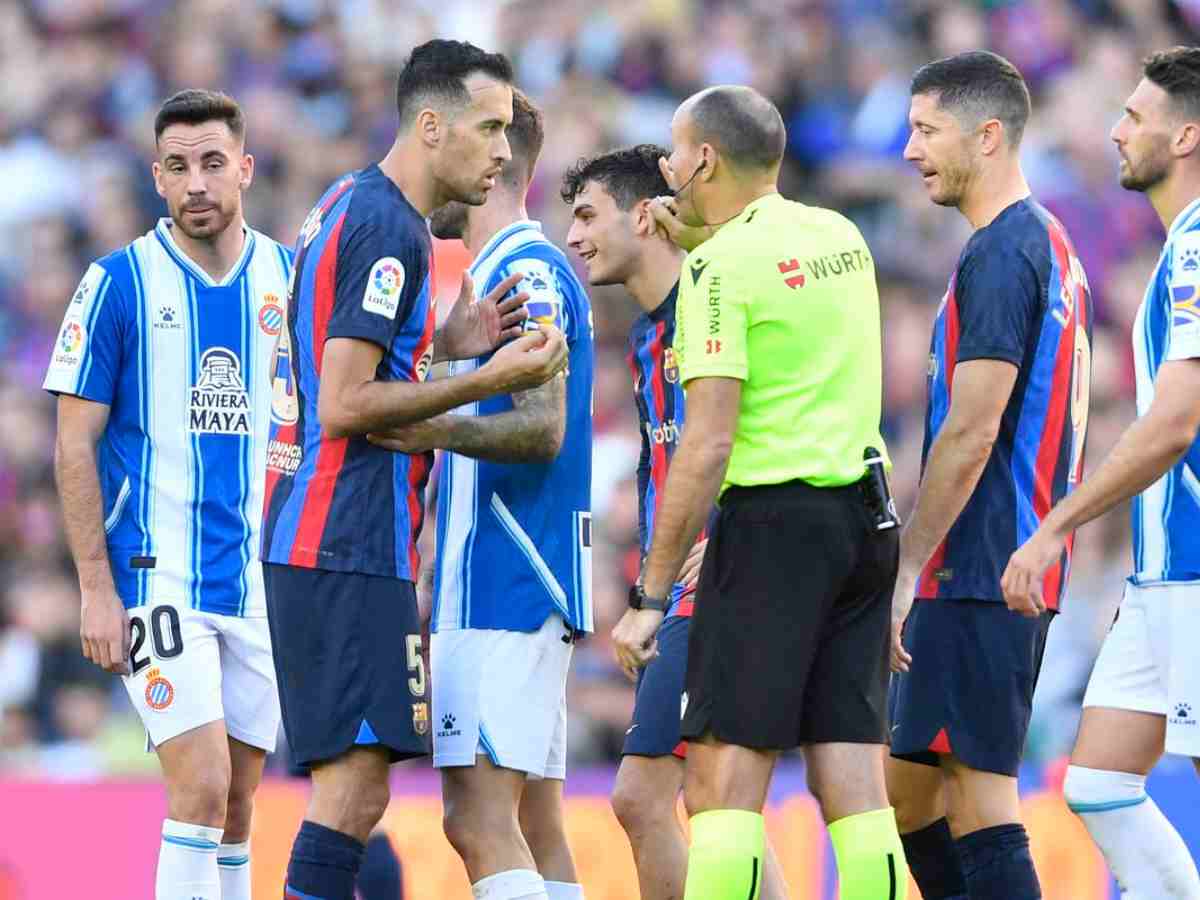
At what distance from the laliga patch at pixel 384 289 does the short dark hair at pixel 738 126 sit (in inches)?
36.9

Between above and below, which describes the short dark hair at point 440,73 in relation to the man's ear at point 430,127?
above

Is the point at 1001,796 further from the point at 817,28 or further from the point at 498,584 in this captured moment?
the point at 817,28

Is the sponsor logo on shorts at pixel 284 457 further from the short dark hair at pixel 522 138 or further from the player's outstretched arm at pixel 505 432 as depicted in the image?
the short dark hair at pixel 522 138

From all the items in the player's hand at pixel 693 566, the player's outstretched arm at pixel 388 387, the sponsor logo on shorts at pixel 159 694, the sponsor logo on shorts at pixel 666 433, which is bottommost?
the sponsor logo on shorts at pixel 159 694

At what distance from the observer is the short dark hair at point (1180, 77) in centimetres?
588

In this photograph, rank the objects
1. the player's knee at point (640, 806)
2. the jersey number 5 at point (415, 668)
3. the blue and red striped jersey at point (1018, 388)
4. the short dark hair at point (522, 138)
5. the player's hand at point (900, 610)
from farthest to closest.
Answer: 1. the short dark hair at point (522, 138)
2. the player's knee at point (640, 806)
3. the blue and red striped jersey at point (1018, 388)
4. the player's hand at point (900, 610)
5. the jersey number 5 at point (415, 668)

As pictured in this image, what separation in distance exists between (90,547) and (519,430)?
160 centimetres

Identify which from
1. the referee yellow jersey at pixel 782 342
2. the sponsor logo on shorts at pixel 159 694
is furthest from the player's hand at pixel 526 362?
the sponsor logo on shorts at pixel 159 694

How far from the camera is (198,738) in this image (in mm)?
6348

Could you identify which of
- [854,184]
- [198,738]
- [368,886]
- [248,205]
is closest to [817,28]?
[854,184]

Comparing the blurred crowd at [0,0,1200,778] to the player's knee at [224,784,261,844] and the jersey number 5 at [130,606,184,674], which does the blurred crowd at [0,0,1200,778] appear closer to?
the player's knee at [224,784,261,844]

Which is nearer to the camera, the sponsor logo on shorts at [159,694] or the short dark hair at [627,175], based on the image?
the sponsor logo on shorts at [159,694]

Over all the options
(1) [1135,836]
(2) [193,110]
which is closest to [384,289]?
(2) [193,110]

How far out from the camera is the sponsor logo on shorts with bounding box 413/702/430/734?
5477mm
